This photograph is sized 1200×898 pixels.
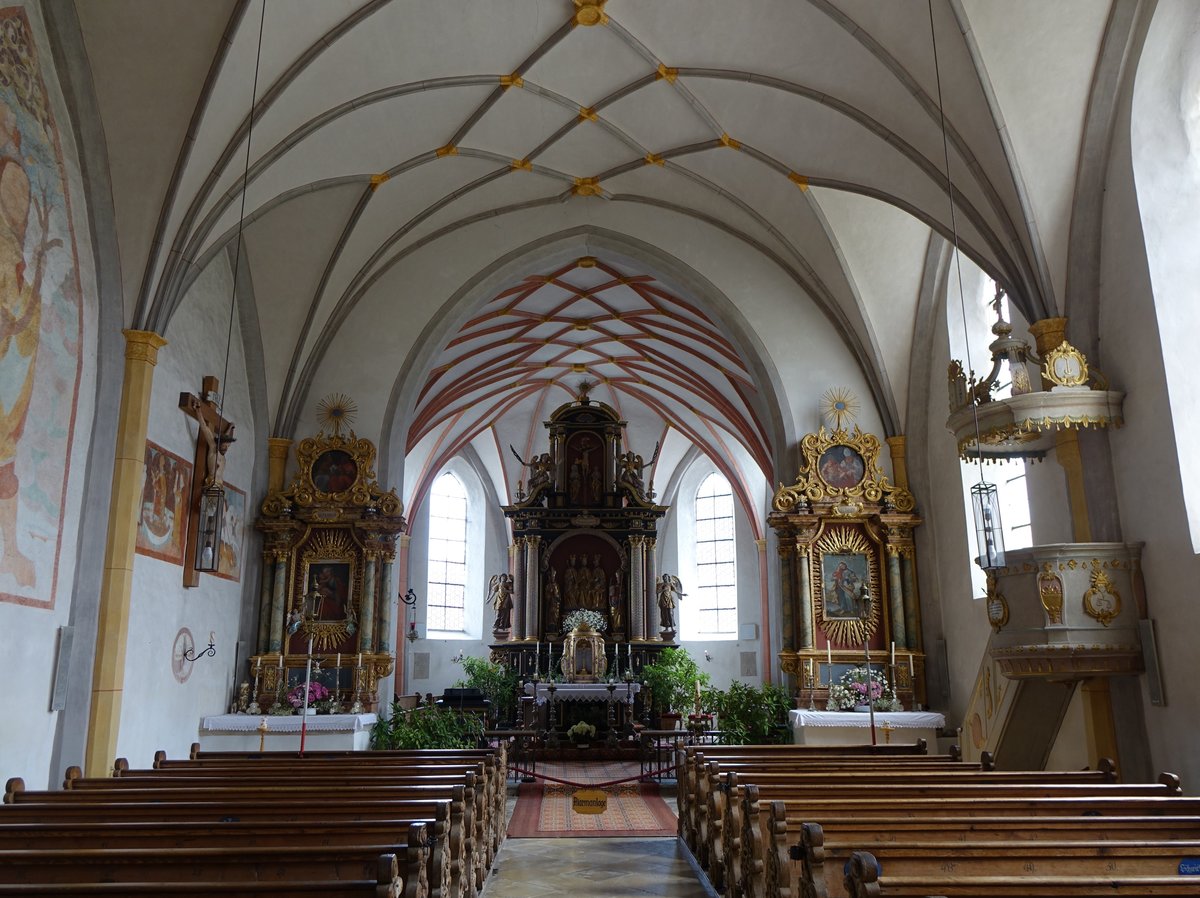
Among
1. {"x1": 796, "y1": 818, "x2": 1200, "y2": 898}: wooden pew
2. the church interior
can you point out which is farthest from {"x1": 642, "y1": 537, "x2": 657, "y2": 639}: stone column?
{"x1": 796, "y1": 818, "x2": 1200, "y2": 898}: wooden pew

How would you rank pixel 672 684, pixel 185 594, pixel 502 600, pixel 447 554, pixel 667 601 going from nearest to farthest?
pixel 185 594
pixel 672 684
pixel 667 601
pixel 502 600
pixel 447 554

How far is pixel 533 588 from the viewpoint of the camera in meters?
23.6

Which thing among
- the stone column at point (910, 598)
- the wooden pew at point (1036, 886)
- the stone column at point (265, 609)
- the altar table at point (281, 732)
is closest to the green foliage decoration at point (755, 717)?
the stone column at point (910, 598)

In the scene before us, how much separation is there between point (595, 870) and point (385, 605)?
6578 mm

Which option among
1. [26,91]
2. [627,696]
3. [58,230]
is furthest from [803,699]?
[26,91]

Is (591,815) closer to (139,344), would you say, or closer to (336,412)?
(336,412)

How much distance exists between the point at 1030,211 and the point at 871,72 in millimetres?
2260

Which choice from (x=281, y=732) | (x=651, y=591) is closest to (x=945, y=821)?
(x=281, y=732)

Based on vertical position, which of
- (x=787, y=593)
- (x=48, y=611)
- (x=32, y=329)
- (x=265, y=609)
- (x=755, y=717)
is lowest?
(x=755, y=717)

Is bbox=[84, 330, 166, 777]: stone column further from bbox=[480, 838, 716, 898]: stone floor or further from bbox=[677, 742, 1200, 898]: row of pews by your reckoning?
bbox=[677, 742, 1200, 898]: row of pews

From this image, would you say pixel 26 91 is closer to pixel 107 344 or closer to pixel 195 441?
pixel 107 344

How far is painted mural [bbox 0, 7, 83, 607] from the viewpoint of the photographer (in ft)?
27.2

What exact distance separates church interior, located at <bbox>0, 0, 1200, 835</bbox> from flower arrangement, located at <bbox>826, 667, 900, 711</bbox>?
216mm

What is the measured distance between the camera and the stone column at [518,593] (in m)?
23.6
